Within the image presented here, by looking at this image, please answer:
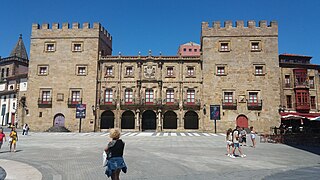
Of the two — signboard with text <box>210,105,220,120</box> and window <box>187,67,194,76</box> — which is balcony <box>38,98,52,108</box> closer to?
window <box>187,67,194,76</box>

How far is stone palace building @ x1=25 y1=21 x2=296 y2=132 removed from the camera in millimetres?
34688

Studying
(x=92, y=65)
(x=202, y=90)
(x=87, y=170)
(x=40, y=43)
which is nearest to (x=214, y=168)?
(x=87, y=170)

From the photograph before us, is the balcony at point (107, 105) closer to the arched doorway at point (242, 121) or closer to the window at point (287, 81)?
the arched doorway at point (242, 121)

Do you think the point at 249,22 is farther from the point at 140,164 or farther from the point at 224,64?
the point at 140,164

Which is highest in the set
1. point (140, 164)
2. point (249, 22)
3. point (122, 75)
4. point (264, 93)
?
point (249, 22)

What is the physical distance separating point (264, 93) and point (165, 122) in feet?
46.0

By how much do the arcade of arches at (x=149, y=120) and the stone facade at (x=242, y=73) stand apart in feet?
11.0

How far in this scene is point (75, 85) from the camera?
36188 mm

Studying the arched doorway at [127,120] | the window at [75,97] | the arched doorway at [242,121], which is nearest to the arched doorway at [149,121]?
the arched doorway at [127,120]

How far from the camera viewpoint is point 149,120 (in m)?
37.8

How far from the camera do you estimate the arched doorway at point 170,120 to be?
3791 centimetres

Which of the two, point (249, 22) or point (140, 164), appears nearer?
point (140, 164)

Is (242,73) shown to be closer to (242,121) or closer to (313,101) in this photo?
(242,121)

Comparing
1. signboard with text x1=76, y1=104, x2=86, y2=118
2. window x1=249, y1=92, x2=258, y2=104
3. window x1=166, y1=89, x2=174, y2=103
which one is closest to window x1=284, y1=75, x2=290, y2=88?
window x1=249, y1=92, x2=258, y2=104
